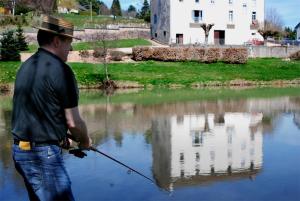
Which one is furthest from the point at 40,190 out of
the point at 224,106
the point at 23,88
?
the point at 224,106

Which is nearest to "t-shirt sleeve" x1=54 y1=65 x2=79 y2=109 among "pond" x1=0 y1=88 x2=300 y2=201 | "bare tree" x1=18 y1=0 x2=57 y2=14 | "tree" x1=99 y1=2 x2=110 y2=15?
"pond" x1=0 y1=88 x2=300 y2=201

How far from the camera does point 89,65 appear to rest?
37.2 metres

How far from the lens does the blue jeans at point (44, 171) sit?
13.8 feet

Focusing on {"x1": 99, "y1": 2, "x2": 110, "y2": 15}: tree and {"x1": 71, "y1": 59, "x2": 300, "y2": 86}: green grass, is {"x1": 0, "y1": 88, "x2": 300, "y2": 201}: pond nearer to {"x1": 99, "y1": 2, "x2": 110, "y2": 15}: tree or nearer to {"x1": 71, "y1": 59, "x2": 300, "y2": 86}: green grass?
{"x1": 71, "y1": 59, "x2": 300, "y2": 86}: green grass

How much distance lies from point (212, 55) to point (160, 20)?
18718mm

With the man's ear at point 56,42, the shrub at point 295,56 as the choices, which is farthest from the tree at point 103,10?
the man's ear at point 56,42

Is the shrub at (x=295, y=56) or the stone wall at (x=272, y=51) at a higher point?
the stone wall at (x=272, y=51)

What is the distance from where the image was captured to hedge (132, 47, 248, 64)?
3978 cm

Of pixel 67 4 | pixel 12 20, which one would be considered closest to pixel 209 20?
pixel 12 20

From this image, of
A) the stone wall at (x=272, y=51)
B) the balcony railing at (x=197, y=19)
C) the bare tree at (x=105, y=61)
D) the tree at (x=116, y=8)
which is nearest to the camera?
the bare tree at (x=105, y=61)

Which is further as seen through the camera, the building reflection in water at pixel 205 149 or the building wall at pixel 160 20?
the building wall at pixel 160 20

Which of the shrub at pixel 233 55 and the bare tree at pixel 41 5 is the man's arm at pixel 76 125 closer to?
the shrub at pixel 233 55

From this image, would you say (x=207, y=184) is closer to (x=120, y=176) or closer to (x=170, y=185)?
(x=170, y=185)

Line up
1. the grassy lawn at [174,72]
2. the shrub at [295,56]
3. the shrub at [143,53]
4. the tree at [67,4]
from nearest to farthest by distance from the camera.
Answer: the grassy lawn at [174,72], the shrub at [143,53], the shrub at [295,56], the tree at [67,4]
